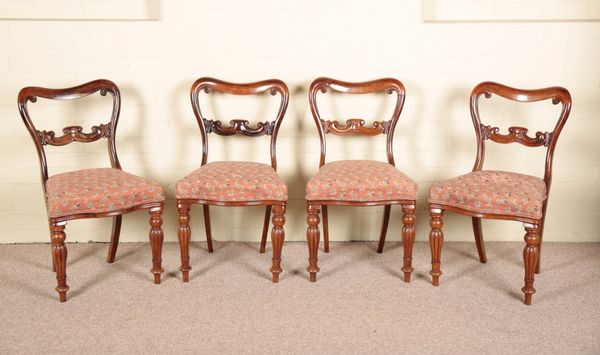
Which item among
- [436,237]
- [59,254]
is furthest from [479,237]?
[59,254]

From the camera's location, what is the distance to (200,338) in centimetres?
291

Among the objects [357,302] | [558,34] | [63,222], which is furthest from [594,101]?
[63,222]

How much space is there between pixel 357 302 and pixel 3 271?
73.7 inches

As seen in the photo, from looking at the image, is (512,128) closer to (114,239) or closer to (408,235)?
(408,235)

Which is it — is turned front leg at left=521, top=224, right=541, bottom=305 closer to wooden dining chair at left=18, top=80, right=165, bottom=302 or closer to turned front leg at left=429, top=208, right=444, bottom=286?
turned front leg at left=429, top=208, right=444, bottom=286

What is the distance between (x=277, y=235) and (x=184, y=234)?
463mm

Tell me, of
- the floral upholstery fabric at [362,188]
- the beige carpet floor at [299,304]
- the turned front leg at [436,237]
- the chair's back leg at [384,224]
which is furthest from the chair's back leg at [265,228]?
the turned front leg at [436,237]

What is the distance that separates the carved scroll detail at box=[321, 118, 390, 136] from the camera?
383 cm

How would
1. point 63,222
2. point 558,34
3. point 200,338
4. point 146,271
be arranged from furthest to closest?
point 558,34, point 146,271, point 63,222, point 200,338

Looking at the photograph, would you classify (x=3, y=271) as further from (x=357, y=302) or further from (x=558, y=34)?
(x=558, y=34)

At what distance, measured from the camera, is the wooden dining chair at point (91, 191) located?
10.6ft

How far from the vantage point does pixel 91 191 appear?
10.7 feet

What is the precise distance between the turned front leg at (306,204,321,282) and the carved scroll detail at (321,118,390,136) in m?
0.57

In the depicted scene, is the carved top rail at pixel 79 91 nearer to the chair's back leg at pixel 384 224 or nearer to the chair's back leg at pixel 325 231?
the chair's back leg at pixel 325 231
